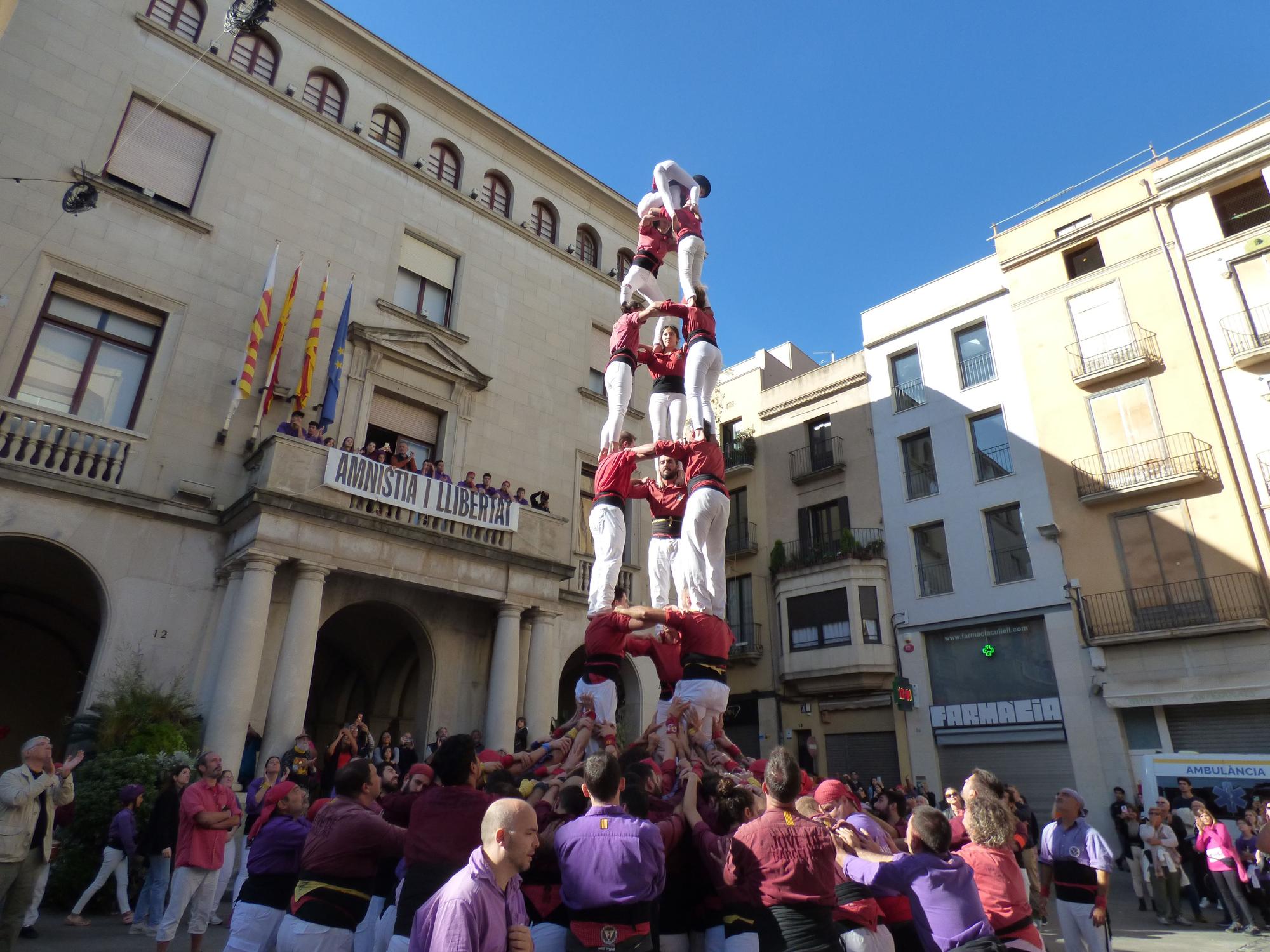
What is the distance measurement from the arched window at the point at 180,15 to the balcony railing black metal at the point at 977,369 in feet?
70.8

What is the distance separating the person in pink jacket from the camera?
10.3 metres

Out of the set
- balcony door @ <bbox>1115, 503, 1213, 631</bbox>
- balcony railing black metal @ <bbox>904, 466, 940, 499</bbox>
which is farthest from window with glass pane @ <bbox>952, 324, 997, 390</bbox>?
balcony door @ <bbox>1115, 503, 1213, 631</bbox>

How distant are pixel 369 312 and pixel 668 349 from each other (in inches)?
411

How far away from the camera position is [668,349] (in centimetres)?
871

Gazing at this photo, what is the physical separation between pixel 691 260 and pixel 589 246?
14407mm

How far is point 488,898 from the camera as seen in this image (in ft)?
9.32

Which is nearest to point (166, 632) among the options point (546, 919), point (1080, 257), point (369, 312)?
point (369, 312)

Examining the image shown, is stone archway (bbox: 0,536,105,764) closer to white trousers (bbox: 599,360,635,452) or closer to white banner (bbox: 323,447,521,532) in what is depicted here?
white banner (bbox: 323,447,521,532)

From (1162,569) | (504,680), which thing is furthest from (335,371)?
(1162,569)

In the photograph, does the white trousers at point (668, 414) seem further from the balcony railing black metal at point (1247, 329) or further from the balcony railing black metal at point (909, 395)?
the balcony railing black metal at point (909, 395)

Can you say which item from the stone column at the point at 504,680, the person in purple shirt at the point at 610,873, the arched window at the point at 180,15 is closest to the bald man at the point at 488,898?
the person in purple shirt at the point at 610,873

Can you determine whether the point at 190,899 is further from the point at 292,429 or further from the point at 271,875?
the point at 292,429

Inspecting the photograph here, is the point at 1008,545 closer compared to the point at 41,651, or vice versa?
the point at 41,651

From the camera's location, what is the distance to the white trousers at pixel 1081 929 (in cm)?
586
